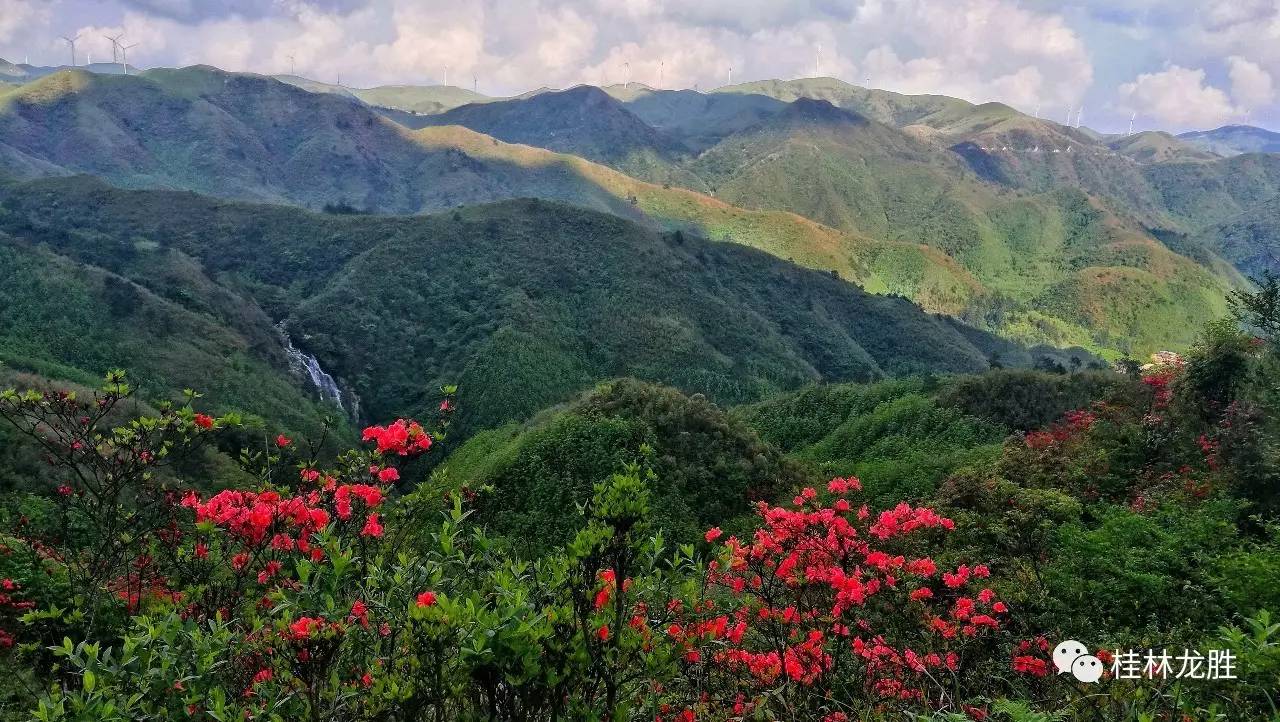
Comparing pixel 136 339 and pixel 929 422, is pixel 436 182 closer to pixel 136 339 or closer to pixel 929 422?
pixel 136 339

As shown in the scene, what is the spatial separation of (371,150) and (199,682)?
720 ft

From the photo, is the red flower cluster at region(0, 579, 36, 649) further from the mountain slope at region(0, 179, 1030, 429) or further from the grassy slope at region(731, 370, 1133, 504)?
the mountain slope at region(0, 179, 1030, 429)

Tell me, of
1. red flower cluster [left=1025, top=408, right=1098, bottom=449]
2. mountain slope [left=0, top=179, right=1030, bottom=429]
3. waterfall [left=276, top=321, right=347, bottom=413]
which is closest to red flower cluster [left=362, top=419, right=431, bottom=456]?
red flower cluster [left=1025, top=408, right=1098, bottom=449]

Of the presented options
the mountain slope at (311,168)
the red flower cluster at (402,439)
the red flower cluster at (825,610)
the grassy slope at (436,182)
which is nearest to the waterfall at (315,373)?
the red flower cluster at (402,439)

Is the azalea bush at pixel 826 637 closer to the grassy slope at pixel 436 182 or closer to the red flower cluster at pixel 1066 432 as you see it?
the red flower cluster at pixel 1066 432

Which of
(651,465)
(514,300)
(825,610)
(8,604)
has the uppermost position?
(825,610)

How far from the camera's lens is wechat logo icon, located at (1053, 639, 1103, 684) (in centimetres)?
448

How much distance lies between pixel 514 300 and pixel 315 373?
19.7m

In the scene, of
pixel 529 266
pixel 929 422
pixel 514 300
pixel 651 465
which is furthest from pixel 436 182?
pixel 651 465

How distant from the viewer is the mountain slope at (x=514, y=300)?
196 feet

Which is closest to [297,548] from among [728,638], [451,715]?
[451,715]

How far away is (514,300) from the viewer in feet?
221

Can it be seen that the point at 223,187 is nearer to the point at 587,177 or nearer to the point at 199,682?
the point at 587,177

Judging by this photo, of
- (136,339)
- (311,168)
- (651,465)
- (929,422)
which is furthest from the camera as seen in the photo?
(311,168)
